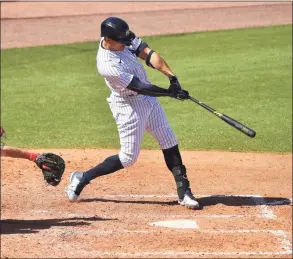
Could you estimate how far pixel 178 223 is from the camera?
734 cm

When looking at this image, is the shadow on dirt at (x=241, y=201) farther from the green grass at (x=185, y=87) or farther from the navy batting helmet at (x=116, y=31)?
the green grass at (x=185, y=87)

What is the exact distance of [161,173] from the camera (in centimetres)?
920

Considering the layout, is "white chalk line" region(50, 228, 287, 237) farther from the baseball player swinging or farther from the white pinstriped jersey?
the white pinstriped jersey

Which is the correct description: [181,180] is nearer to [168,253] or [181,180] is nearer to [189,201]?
[189,201]

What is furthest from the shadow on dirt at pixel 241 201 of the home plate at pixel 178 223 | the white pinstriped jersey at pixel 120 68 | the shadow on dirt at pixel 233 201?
the white pinstriped jersey at pixel 120 68

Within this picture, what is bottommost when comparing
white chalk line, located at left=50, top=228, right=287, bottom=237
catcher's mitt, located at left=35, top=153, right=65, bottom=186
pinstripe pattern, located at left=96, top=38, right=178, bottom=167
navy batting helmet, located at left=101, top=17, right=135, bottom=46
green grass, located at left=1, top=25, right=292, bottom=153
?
green grass, located at left=1, top=25, right=292, bottom=153

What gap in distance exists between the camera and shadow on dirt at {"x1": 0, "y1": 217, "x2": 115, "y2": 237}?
278 inches

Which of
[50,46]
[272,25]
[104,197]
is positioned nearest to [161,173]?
[104,197]

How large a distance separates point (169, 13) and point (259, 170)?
44.9 feet

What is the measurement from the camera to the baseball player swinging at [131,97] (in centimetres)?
745

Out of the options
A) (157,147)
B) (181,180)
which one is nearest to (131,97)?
(181,180)

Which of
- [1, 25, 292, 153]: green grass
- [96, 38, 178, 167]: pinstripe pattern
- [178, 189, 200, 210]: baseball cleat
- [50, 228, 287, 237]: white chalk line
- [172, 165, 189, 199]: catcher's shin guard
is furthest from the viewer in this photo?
[1, 25, 292, 153]: green grass

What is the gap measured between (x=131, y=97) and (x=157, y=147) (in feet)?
9.41

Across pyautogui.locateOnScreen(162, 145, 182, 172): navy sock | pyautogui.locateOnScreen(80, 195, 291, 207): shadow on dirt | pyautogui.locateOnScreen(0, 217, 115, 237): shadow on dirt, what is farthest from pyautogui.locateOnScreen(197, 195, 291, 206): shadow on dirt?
pyautogui.locateOnScreen(0, 217, 115, 237): shadow on dirt
